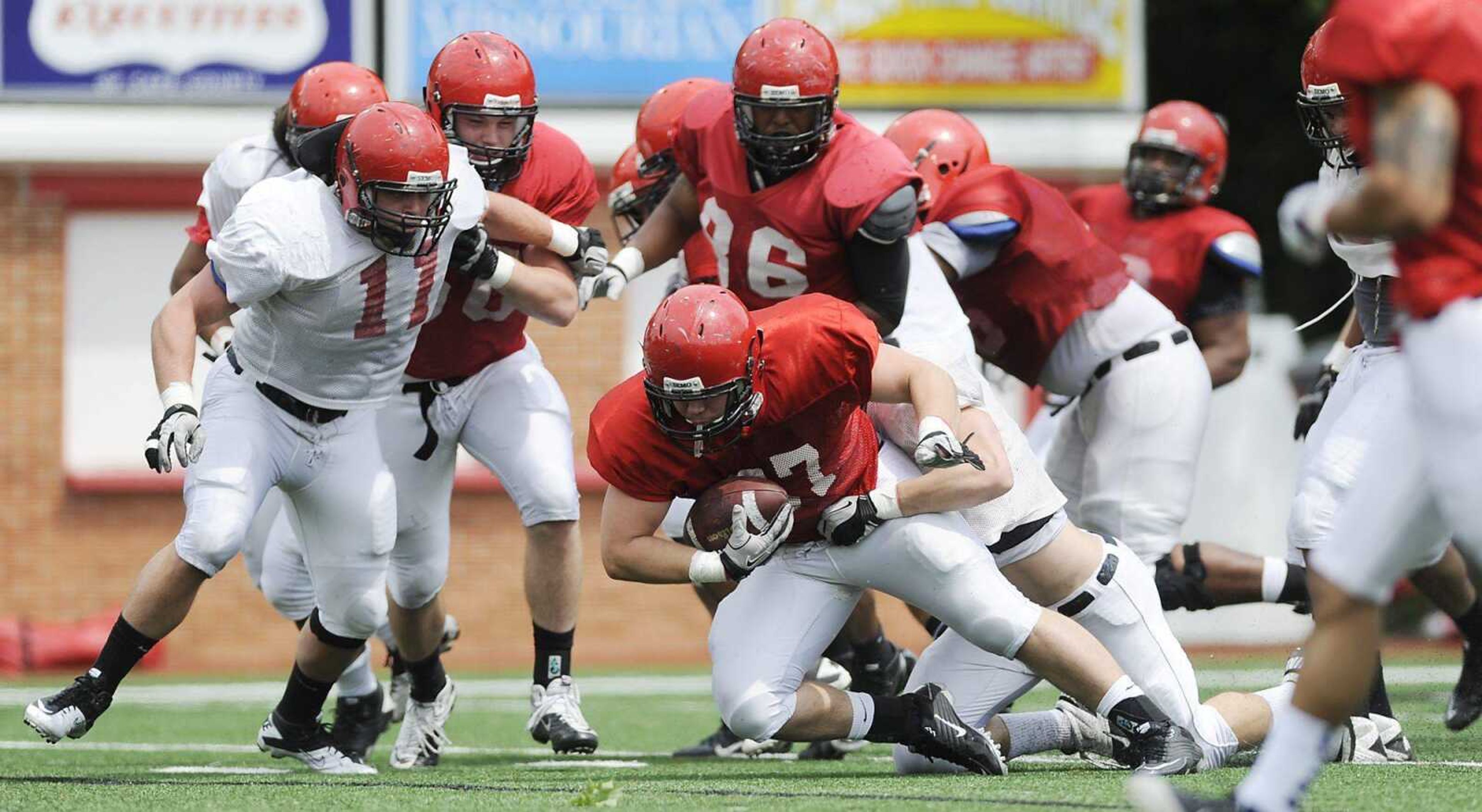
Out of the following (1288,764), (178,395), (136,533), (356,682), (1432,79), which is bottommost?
(136,533)

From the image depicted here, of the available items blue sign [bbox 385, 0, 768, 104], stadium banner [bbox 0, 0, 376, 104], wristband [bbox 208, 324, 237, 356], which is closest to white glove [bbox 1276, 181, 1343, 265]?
wristband [bbox 208, 324, 237, 356]

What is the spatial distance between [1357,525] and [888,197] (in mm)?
2140

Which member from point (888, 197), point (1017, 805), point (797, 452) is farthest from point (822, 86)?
point (1017, 805)

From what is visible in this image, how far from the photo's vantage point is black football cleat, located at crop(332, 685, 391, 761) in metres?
5.59

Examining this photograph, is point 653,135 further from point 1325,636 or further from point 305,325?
point 1325,636

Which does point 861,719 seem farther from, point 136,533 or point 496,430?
point 136,533

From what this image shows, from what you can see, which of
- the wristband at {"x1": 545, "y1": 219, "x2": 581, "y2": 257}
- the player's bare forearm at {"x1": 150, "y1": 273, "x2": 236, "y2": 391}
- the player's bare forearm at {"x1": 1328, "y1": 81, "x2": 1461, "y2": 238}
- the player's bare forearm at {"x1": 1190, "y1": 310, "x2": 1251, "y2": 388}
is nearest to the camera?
the player's bare forearm at {"x1": 1328, "y1": 81, "x2": 1461, "y2": 238}

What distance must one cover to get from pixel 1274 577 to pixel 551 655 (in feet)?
6.86

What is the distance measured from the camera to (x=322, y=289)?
4711 mm

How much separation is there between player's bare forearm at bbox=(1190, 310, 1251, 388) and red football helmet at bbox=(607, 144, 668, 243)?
6.29ft

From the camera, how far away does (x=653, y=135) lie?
6074mm

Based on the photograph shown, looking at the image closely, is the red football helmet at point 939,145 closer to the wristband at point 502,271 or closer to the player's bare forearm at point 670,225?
the player's bare forearm at point 670,225

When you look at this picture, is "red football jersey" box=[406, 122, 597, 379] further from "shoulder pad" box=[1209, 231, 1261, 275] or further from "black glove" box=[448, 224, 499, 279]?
"shoulder pad" box=[1209, 231, 1261, 275]

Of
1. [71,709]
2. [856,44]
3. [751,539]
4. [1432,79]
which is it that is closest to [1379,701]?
[751,539]
